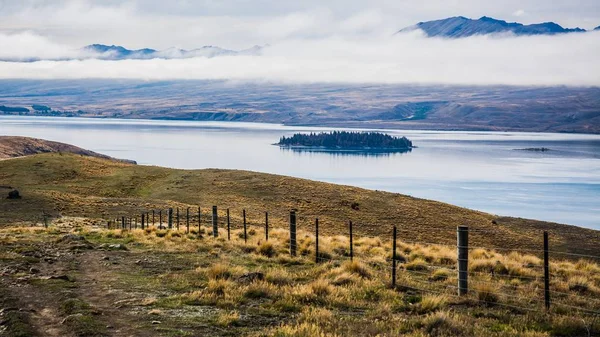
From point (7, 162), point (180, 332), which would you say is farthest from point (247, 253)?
point (7, 162)

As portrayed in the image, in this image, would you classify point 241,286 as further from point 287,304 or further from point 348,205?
point 348,205

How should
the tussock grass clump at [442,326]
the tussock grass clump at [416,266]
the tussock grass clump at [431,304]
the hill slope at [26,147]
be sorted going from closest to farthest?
the tussock grass clump at [442,326] < the tussock grass clump at [431,304] < the tussock grass clump at [416,266] < the hill slope at [26,147]

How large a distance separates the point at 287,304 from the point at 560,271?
9.57 m

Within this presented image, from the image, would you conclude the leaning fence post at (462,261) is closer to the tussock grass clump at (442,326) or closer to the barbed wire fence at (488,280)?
the barbed wire fence at (488,280)

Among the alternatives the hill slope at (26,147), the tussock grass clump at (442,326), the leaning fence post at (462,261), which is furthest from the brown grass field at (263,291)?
the hill slope at (26,147)

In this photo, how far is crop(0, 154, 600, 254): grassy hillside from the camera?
5162cm

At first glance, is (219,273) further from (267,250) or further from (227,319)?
(267,250)

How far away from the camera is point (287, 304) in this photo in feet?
40.1

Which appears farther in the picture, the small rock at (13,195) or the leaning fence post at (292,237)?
the small rock at (13,195)

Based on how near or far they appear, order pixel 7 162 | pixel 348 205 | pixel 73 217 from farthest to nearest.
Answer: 1. pixel 7 162
2. pixel 348 205
3. pixel 73 217

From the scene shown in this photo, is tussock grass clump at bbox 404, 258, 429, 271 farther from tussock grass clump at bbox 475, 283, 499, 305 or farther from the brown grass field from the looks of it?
tussock grass clump at bbox 475, 283, 499, 305

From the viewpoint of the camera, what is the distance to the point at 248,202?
205 feet

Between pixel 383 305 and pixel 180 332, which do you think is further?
pixel 383 305

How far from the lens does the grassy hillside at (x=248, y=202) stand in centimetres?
5162
